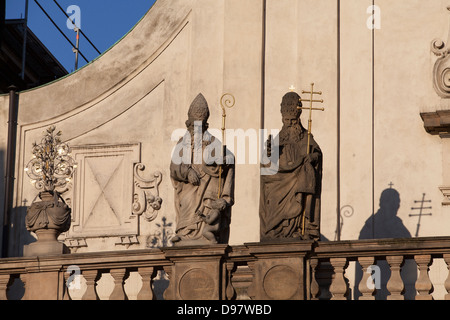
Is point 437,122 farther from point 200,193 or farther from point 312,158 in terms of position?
point 200,193

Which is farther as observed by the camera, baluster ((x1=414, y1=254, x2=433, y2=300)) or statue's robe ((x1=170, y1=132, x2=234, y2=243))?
statue's robe ((x1=170, y1=132, x2=234, y2=243))

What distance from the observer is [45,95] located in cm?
2117

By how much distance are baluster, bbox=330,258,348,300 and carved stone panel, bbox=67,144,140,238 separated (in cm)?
495

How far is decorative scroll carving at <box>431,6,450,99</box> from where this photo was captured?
19.3 metres

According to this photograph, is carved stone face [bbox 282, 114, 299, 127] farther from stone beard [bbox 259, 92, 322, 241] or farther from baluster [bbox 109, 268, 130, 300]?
baluster [bbox 109, 268, 130, 300]

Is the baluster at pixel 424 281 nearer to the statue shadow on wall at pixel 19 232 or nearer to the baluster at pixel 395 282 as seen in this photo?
the baluster at pixel 395 282

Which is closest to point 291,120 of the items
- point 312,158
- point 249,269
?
point 312,158

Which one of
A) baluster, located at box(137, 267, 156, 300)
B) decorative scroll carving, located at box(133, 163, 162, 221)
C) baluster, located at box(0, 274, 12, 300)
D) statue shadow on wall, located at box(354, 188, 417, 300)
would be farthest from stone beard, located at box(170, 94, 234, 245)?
decorative scroll carving, located at box(133, 163, 162, 221)

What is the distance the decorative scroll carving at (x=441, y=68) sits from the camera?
1933 cm

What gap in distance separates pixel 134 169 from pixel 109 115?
90 centimetres

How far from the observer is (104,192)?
20.3 meters

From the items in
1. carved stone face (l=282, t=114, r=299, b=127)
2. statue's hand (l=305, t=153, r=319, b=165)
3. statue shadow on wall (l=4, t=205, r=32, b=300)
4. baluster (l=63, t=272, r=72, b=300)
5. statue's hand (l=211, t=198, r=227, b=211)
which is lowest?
baluster (l=63, t=272, r=72, b=300)

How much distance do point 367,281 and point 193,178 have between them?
2.42 metres
